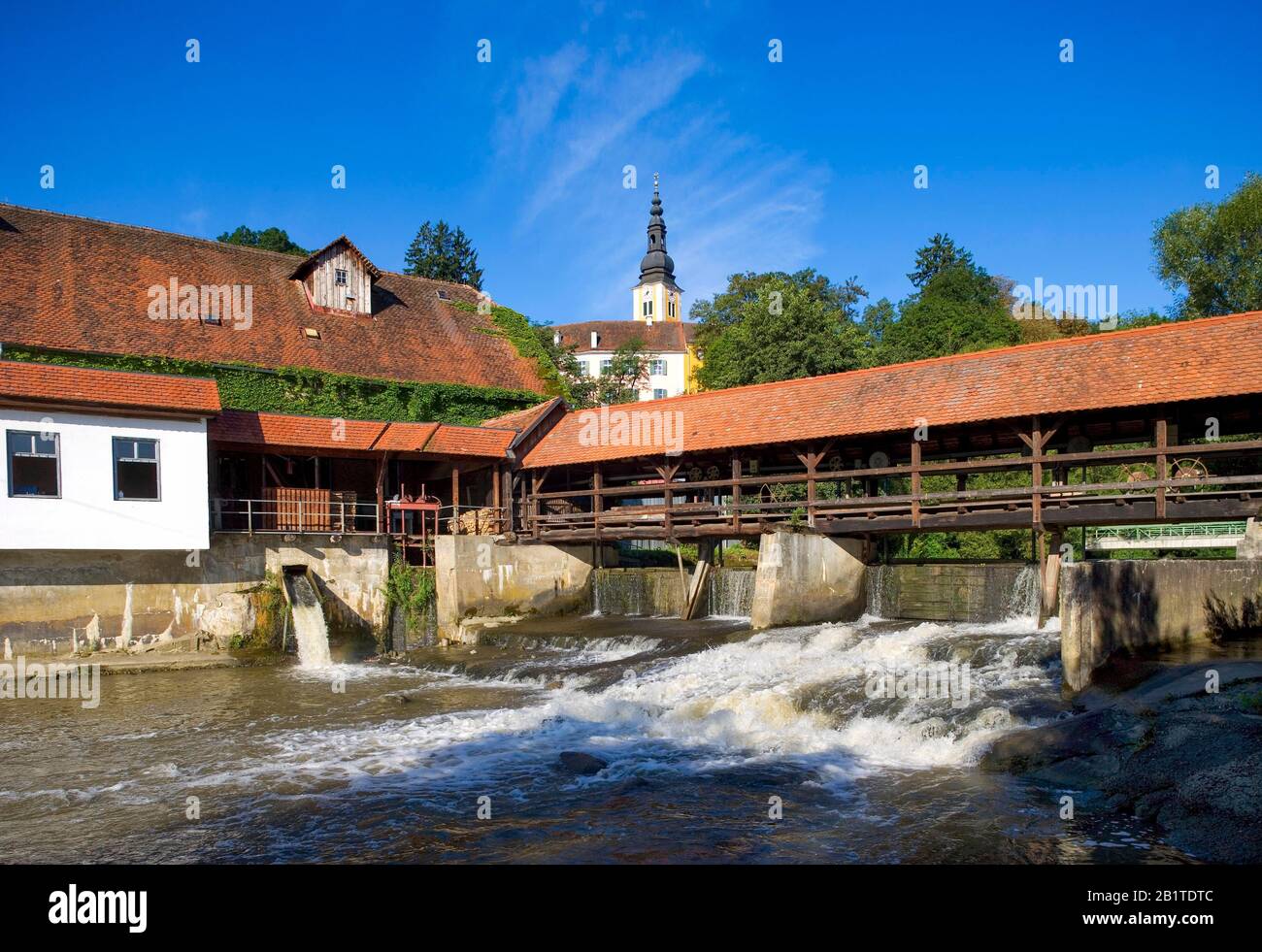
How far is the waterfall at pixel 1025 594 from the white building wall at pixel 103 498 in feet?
58.0

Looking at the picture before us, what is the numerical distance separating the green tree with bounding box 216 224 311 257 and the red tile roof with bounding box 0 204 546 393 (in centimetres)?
1519

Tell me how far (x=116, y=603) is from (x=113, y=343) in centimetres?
836

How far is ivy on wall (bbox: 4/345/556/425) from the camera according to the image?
81.6 feet

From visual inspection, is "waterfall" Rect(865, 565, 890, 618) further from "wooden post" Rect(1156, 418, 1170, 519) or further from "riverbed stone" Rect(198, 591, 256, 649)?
"riverbed stone" Rect(198, 591, 256, 649)

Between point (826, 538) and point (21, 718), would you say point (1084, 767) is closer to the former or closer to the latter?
point (826, 538)

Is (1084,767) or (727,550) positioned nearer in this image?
(1084,767)

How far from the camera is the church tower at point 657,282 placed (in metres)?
96.1

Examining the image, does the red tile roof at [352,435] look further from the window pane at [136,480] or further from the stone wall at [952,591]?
the stone wall at [952,591]

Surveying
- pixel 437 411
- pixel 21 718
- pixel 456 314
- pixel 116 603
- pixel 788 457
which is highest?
pixel 456 314

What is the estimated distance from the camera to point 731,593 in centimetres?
2344

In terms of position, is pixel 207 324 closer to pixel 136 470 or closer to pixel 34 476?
pixel 136 470

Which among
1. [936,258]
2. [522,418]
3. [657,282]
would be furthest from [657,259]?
[522,418]

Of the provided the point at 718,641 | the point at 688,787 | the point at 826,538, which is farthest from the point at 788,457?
the point at 688,787
